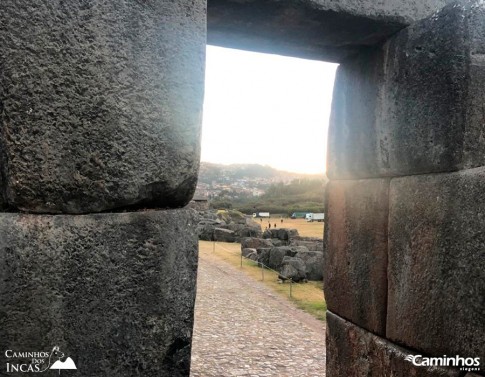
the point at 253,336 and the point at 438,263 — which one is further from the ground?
the point at 438,263

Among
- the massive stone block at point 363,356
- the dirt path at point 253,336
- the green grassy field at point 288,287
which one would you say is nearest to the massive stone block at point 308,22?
the massive stone block at point 363,356

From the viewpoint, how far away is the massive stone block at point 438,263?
198 cm

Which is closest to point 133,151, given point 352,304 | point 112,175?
point 112,175

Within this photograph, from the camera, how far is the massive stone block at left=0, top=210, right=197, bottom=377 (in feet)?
4.91

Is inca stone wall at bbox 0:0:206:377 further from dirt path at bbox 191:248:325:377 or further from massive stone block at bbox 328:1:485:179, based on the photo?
dirt path at bbox 191:248:325:377

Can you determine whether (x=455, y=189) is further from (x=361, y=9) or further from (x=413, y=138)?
(x=361, y=9)

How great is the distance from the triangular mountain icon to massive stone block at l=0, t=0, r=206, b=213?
1.72 feet

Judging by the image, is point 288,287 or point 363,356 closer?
point 363,356

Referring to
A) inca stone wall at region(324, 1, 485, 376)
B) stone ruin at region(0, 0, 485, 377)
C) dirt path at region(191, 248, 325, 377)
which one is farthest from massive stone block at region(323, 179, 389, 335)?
dirt path at region(191, 248, 325, 377)

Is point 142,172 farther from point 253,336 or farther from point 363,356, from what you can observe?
point 253,336

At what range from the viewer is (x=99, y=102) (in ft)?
5.14

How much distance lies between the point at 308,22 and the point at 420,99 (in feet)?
2.39

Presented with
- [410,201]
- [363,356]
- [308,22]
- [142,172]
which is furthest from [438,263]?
[142,172]

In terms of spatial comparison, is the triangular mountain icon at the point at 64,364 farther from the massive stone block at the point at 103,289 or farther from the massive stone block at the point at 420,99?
the massive stone block at the point at 420,99
